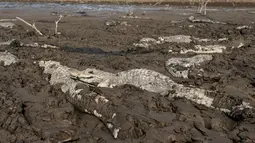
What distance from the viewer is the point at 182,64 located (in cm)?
717

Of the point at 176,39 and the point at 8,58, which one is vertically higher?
the point at 176,39

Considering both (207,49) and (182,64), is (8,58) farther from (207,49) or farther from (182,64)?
(207,49)

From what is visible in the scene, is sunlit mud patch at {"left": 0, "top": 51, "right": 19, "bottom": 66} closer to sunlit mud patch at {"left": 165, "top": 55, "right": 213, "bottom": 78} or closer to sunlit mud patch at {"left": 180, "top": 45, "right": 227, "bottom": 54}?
sunlit mud patch at {"left": 165, "top": 55, "right": 213, "bottom": 78}

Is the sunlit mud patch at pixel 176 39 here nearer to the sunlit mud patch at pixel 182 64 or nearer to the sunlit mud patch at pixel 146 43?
the sunlit mud patch at pixel 146 43

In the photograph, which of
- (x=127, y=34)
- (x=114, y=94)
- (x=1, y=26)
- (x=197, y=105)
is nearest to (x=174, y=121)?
(x=197, y=105)

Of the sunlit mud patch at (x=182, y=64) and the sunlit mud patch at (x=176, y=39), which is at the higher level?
the sunlit mud patch at (x=176, y=39)

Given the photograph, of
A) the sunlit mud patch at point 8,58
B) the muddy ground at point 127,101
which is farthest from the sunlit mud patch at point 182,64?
the sunlit mud patch at point 8,58

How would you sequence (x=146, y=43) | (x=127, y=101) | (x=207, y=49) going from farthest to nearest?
(x=146, y=43)
(x=207, y=49)
(x=127, y=101)

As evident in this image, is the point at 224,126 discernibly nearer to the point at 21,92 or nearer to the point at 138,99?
the point at 138,99

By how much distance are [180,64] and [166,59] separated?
0.68 meters

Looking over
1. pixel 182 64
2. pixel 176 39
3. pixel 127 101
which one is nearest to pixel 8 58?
pixel 127 101

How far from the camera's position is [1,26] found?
12711 millimetres

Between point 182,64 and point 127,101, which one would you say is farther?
point 182,64

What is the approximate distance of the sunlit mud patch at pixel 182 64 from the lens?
6.92m
